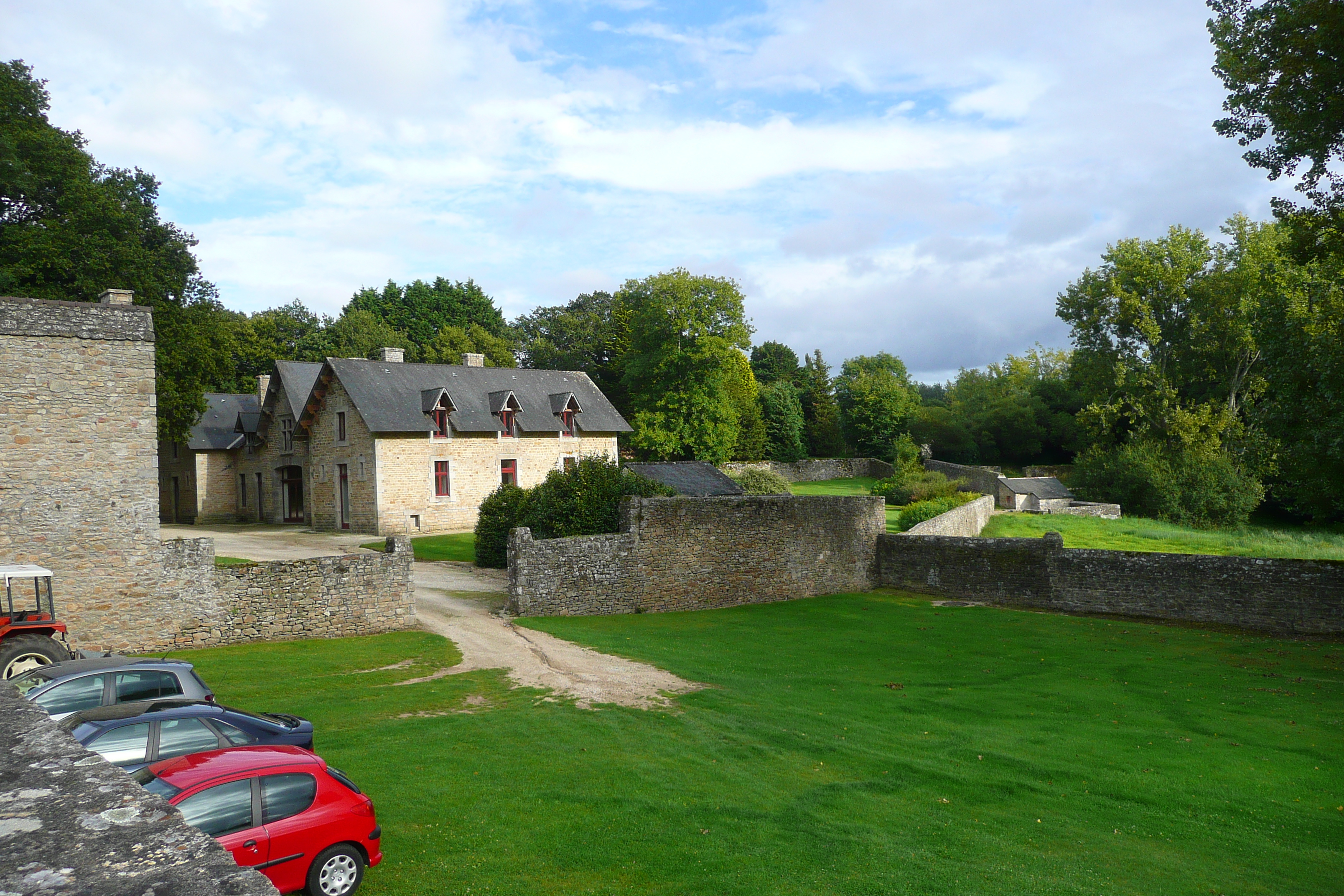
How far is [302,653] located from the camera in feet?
54.6

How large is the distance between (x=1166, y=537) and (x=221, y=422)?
49.3m

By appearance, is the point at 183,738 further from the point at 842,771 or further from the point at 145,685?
the point at 842,771

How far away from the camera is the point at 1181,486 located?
156 feet

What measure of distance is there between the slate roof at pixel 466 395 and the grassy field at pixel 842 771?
2146 centimetres

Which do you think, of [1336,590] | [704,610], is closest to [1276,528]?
[1336,590]

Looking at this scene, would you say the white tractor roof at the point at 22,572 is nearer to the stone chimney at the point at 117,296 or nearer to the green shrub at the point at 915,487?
the stone chimney at the point at 117,296

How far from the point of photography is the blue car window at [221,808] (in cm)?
638

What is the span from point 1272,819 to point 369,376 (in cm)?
3732

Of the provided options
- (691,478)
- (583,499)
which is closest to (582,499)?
(583,499)

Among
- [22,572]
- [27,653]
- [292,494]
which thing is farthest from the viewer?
[292,494]

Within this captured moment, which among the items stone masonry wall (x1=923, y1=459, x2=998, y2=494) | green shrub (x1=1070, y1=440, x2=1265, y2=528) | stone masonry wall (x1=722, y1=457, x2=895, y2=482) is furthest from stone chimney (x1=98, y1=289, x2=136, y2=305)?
green shrub (x1=1070, y1=440, x2=1265, y2=528)

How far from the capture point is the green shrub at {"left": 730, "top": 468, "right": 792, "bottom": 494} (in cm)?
4484

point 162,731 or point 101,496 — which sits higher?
point 101,496

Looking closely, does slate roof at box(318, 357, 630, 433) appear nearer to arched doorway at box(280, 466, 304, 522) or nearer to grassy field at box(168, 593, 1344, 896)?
arched doorway at box(280, 466, 304, 522)
